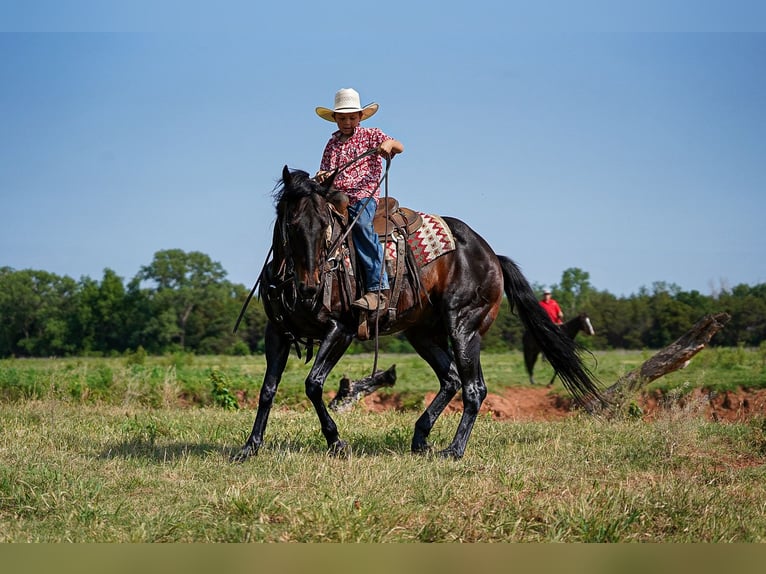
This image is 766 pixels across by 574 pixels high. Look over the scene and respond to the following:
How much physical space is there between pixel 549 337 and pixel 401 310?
82.3 inches

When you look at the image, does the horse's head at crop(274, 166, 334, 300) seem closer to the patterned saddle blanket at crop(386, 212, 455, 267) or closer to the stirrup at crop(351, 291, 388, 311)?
the stirrup at crop(351, 291, 388, 311)

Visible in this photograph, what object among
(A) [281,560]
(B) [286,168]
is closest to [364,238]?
(B) [286,168]

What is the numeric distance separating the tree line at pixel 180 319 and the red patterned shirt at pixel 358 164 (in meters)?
35.5

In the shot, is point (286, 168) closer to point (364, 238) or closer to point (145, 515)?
point (364, 238)

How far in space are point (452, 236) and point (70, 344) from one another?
39.1 m

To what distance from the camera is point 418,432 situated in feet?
27.7

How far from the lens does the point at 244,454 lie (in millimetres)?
7488

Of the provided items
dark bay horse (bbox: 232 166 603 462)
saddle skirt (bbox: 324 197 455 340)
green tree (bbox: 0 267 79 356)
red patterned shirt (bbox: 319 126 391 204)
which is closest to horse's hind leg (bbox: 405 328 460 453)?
dark bay horse (bbox: 232 166 603 462)

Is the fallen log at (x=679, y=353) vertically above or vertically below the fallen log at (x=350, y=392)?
above

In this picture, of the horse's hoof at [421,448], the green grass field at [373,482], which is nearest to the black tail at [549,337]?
the green grass field at [373,482]

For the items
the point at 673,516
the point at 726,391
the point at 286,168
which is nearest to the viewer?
the point at 673,516

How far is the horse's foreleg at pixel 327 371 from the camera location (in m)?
7.59

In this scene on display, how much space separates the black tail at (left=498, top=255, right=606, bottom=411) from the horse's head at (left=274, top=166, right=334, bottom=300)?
2.86 meters

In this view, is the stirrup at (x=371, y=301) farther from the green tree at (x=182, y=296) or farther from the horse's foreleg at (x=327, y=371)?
the green tree at (x=182, y=296)
